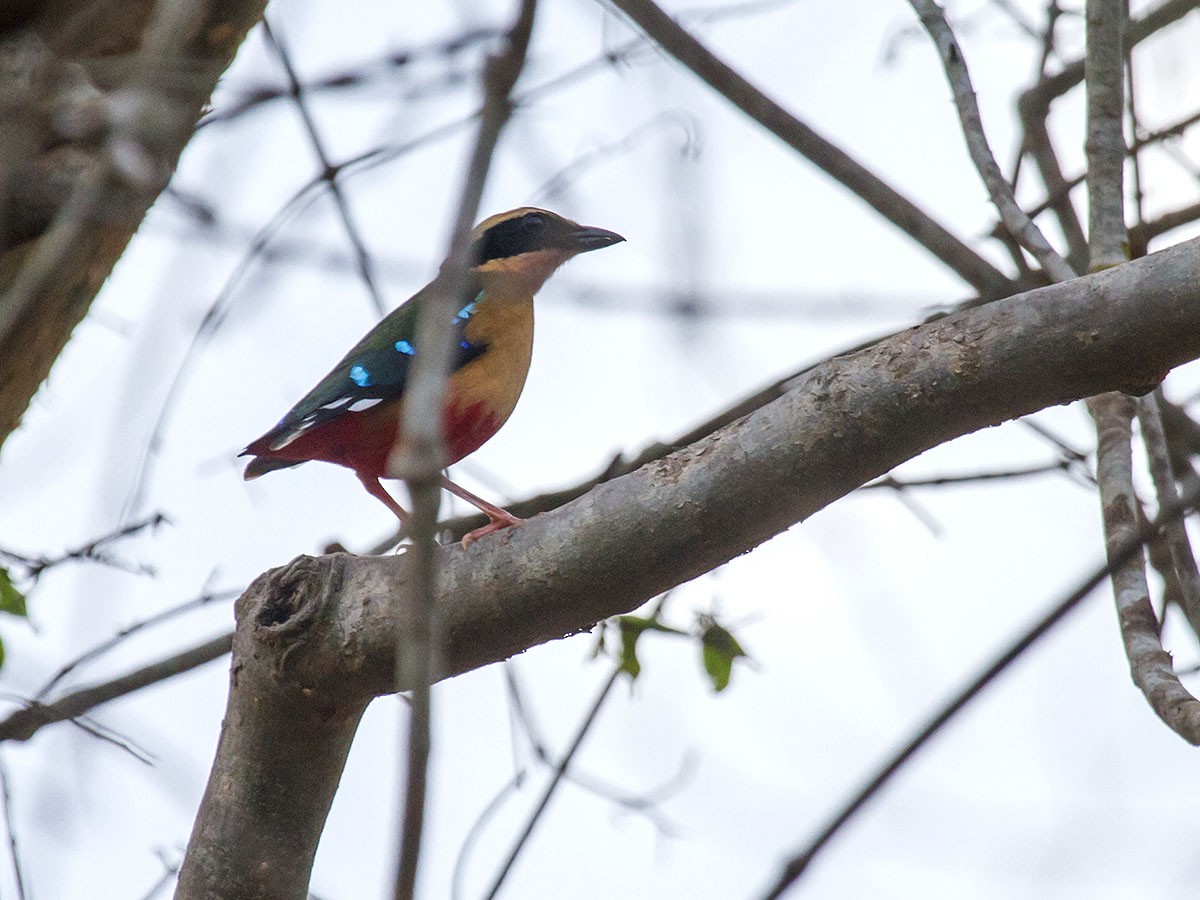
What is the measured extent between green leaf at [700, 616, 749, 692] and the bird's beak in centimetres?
253

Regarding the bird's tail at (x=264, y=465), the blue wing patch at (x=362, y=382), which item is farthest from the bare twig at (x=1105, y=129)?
the bird's tail at (x=264, y=465)

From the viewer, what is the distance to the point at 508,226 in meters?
6.57

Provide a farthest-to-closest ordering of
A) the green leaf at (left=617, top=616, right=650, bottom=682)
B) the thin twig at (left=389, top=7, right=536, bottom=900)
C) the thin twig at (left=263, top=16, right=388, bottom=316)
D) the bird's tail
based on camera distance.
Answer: the bird's tail → the green leaf at (left=617, top=616, right=650, bottom=682) → the thin twig at (left=263, top=16, right=388, bottom=316) → the thin twig at (left=389, top=7, right=536, bottom=900)

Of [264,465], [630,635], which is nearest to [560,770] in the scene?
[630,635]

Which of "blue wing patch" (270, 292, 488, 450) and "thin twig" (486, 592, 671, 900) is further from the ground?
"blue wing patch" (270, 292, 488, 450)

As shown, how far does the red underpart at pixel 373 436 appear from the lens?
5070 millimetres

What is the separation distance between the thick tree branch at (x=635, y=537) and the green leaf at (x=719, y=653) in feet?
5.15

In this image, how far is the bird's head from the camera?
21.0 ft

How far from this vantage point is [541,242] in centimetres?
645

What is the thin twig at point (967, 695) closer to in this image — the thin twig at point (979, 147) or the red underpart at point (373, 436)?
the thin twig at point (979, 147)

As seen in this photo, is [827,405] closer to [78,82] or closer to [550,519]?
[550,519]

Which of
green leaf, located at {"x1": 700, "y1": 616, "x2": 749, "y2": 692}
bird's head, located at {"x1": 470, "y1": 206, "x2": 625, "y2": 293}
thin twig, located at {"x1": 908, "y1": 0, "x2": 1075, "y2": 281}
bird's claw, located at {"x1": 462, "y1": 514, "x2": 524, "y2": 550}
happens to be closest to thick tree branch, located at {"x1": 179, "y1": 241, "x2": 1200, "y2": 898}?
bird's claw, located at {"x1": 462, "y1": 514, "x2": 524, "y2": 550}

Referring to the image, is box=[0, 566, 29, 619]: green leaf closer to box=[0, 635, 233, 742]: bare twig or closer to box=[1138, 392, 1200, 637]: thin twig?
box=[0, 635, 233, 742]: bare twig

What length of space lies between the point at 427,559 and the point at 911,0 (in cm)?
340
